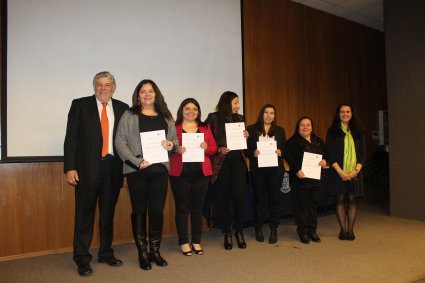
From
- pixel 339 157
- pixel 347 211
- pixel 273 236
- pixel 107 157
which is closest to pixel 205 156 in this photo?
pixel 107 157

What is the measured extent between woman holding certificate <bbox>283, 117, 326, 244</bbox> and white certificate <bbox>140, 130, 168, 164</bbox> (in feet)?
4.74

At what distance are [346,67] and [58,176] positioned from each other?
16.9 feet

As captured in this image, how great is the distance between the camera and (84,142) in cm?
271

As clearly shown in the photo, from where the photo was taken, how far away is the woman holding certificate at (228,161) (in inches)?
127

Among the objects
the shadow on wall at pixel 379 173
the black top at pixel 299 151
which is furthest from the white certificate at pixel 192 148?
the shadow on wall at pixel 379 173

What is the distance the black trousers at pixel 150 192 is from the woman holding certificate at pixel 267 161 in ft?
3.41

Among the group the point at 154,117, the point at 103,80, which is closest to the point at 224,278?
the point at 154,117

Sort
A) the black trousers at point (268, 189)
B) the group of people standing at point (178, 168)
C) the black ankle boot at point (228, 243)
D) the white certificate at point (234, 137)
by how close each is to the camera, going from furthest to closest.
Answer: the black trousers at point (268, 189) < the black ankle boot at point (228, 243) < the white certificate at point (234, 137) < the group of people standing at point (178, 168)

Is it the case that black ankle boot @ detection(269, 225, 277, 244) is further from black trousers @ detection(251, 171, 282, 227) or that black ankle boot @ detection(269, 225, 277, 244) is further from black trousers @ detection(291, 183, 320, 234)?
black trousers @ detection(291, 183, 320, 234)

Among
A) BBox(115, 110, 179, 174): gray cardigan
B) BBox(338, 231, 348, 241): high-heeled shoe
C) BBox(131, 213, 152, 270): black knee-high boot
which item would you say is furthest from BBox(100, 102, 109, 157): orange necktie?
BBox(338, 231, 348, 241): high-heeled shoe

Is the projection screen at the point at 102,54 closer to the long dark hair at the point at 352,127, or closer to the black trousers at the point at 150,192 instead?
the black trousers at the point at 150,192

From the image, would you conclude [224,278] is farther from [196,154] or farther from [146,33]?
[146,33]

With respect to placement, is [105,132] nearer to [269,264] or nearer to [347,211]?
[269,264]

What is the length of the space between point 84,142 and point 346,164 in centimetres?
254
